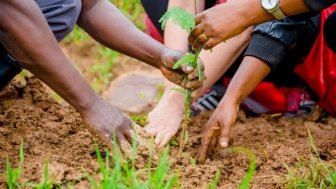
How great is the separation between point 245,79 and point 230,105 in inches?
5.6

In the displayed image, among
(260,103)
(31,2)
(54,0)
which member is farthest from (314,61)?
Result: (31,2)

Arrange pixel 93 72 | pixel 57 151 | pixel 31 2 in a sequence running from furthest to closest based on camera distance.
A: pixel 93 72, pixel 57 151, pixel 31 2

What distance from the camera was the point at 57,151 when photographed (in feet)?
8.00

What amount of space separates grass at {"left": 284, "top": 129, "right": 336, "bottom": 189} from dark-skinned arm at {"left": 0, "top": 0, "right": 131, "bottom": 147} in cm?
64

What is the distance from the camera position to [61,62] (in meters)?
2.29

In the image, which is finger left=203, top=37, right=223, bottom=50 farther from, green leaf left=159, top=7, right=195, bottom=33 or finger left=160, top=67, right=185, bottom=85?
finger left=160, top=67, right=185, bottom=85

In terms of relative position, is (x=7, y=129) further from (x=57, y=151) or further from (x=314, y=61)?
(x=314, y=61)

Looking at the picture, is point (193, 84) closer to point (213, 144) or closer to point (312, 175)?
point (213, 144)

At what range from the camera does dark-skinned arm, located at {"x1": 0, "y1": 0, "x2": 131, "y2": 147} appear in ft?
7.21

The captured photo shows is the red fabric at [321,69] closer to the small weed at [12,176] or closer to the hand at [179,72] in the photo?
the hand at [179,72]

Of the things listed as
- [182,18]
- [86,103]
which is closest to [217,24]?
[182,18]

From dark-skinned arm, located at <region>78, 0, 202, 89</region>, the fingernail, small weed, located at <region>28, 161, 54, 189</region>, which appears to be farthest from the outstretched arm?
small weed, located at <region>28, 161, 54, 189</region>

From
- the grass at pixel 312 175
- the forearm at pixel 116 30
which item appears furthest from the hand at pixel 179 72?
the grass at pixel 312 175

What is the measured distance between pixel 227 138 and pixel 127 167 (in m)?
0.54
